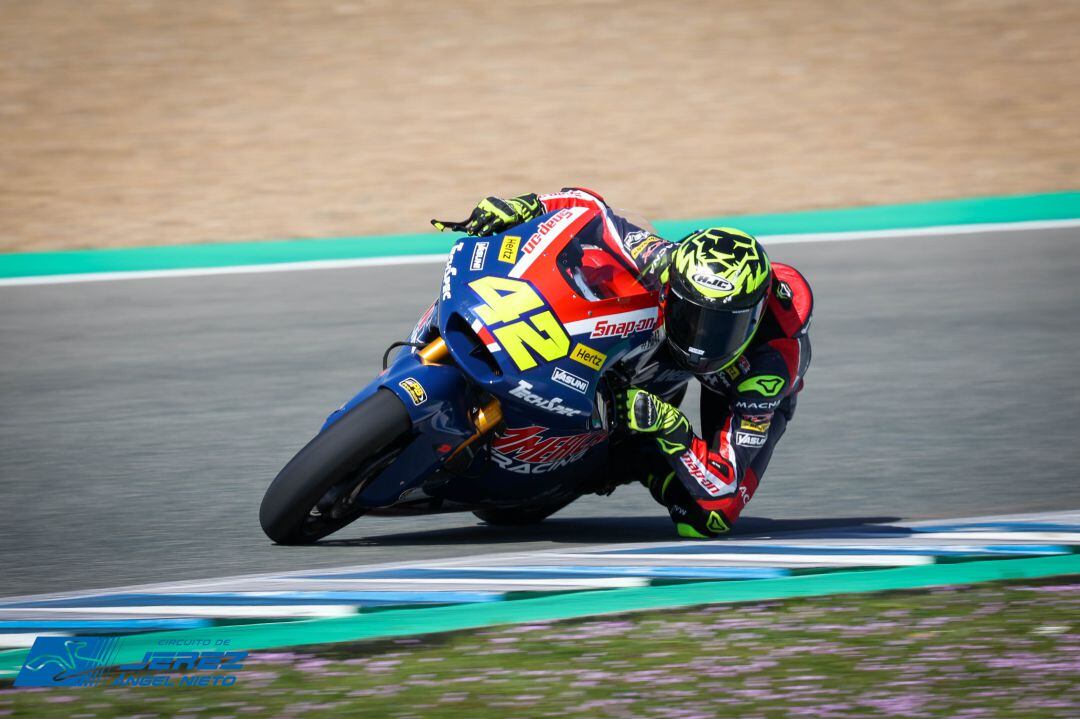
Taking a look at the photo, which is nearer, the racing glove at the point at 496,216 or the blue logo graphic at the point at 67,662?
the blue logo graphic at the point at 67,662

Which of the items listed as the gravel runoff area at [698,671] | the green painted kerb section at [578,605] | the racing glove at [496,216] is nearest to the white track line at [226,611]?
the green painted kerb section at [578,605]

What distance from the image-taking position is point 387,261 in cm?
1023

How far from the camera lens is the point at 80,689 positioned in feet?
12.8

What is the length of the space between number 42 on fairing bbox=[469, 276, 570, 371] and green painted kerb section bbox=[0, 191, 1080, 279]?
571 cm

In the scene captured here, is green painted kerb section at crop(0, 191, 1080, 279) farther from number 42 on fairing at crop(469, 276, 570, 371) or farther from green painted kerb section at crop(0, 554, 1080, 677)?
green painted kerb section at crop(0, 554, 1080, 677)

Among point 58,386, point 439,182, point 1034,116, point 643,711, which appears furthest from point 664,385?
point 1034,116

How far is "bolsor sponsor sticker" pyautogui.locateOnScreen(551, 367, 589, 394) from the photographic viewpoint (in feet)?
15.3

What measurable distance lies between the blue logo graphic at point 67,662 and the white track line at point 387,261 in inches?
241

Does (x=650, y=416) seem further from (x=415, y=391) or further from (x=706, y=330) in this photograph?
(x=415, y=391)

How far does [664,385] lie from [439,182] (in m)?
7.67

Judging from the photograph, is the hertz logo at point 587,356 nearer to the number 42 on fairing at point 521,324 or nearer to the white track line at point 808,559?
the number 42 on fairing at point 521,324

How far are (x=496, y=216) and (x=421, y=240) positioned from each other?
205 inches

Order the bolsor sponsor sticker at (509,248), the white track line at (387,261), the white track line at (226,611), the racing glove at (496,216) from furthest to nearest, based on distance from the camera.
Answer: the white track line at (387,261), the racing glove at (496,216), the bolsor sponsor sticker at (509,248), the white track line at (226,611)

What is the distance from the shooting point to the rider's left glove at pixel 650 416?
491cm
